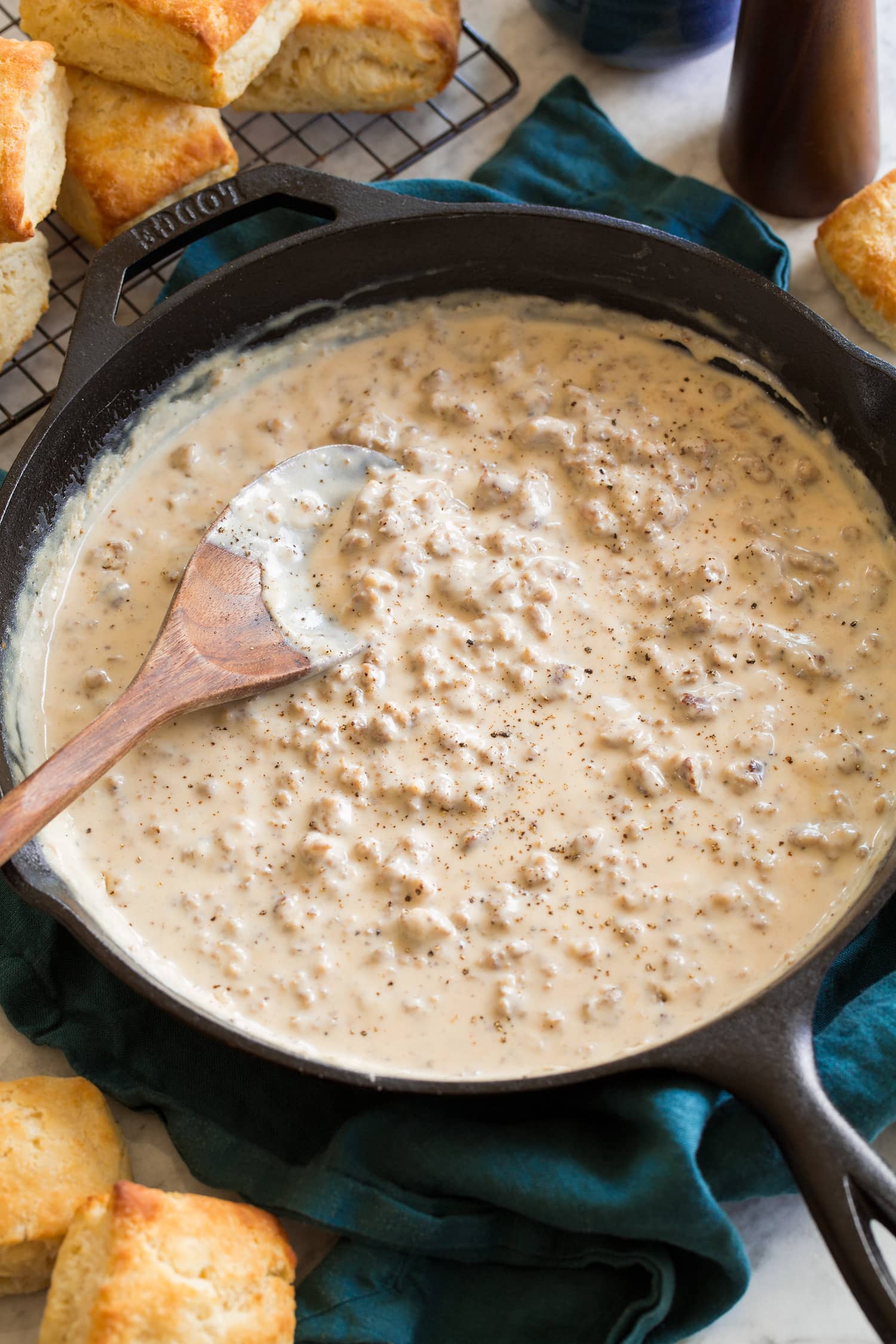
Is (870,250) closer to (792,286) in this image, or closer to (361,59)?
(792,286)

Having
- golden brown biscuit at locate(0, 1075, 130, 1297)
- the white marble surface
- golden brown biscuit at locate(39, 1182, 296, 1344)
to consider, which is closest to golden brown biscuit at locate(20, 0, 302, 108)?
the white marble surface

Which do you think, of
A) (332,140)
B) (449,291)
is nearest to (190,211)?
(449,291)

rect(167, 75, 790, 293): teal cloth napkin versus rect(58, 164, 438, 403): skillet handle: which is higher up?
rect(58, 164, 438, 403): skillet handle

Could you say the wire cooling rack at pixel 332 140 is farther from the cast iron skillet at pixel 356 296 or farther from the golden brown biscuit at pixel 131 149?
the cast iron skillet at pixel 356 296

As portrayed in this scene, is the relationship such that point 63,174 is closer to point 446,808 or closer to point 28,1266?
point 446,808

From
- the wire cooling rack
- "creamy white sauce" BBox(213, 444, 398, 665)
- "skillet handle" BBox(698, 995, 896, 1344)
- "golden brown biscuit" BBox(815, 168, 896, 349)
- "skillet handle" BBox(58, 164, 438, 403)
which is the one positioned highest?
"skillet handle" BBox(58, 164, 438, 403)

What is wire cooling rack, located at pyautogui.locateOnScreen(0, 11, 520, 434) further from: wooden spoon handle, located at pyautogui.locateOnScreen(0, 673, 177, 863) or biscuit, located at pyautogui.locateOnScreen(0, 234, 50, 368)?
wooden spoon handle, located at pyautogui.locateOnScreen(0, 673, 177, 863)

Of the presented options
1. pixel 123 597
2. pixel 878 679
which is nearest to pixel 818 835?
pixel 878 679
